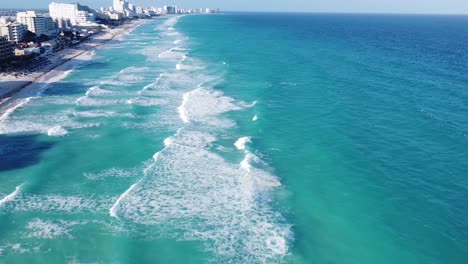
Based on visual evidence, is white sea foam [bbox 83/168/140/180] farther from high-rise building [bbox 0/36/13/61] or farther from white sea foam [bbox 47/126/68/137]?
high-rise building [bbox 0/36/13/61]

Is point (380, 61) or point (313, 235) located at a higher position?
point (380, 61)

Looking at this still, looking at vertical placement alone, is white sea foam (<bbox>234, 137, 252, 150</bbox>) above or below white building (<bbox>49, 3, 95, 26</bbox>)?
below

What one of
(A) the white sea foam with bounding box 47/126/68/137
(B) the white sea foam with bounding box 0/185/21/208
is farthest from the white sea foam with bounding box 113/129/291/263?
(A) the white sea foam with bounding box 47/126/68/137

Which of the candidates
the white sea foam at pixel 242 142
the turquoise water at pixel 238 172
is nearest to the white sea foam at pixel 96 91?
the turquoise water at pixel 238 172

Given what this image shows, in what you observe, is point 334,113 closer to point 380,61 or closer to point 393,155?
point 393,155

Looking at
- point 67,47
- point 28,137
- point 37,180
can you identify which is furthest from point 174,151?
point 67,47

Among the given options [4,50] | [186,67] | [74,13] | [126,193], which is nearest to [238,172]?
[126,193]

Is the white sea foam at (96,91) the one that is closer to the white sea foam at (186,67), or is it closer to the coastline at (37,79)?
the coastline at (37,79)

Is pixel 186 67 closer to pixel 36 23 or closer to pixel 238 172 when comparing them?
pixel 238 172
